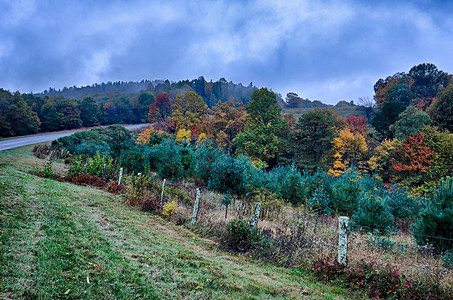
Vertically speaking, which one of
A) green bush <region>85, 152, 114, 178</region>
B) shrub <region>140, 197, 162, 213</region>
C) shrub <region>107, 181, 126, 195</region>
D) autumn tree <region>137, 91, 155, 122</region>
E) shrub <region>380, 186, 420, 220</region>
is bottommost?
shrub <region>380, 186, 420, 220</region>

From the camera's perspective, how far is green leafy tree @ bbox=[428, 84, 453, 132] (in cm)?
2655

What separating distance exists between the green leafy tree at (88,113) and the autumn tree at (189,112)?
25.3 m

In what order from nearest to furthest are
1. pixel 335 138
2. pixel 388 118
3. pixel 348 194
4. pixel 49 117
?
pixel 348 194, pixel 335 138, pixel 388 118, pixel 49 117

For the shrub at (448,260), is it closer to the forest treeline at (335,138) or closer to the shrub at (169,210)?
the shrub at (169,210)

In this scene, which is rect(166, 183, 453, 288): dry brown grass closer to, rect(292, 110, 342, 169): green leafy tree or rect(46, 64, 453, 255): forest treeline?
rect(46, 64, 453, 255): forest treeline

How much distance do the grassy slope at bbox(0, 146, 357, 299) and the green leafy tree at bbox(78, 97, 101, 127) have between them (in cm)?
5192

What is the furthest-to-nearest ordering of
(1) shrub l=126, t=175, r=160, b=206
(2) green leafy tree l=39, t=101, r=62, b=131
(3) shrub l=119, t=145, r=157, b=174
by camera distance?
1. (2) green leafy tree l=39, t=101, r=62, b=131
2. (3) shrub l=119, t=145, r=157, b=174
3. (1) shrub l=126, t=175, r=160, b=206

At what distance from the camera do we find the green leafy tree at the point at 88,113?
52656mm

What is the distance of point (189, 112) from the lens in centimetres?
3734

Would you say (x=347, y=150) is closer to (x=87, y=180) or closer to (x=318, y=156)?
(x=318, y=156)

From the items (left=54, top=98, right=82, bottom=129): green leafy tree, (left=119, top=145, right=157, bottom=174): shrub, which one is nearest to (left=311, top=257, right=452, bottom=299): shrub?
(left=119, top=145, right=157, bottom=174): shrub

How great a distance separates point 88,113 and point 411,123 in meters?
58.4

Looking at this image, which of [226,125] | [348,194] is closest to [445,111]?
[348,194]

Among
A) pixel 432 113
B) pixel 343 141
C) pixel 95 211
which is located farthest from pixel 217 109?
pixel 95 211
